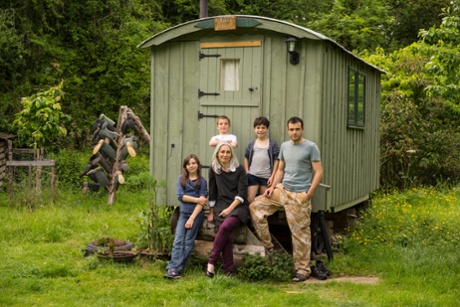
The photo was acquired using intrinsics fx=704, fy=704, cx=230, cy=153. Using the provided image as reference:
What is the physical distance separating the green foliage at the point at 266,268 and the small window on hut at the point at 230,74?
2.33 metres

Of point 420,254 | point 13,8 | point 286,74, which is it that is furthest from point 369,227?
point 13,8

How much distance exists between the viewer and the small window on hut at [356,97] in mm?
10594

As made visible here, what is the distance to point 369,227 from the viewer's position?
11.5m

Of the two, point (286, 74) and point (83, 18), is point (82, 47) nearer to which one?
point (83, 18)

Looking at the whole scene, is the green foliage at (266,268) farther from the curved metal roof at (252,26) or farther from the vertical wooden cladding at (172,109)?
the curved metal roof at (252,26)

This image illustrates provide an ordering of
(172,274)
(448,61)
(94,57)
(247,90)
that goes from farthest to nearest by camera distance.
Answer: (94,57), (448,61), (247,90), (172,274)

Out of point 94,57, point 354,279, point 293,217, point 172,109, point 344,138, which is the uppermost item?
point 94,57

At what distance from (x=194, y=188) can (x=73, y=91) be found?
500 inches

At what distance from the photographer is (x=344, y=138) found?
33.9ft

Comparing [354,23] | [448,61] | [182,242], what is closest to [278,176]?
[182,242]

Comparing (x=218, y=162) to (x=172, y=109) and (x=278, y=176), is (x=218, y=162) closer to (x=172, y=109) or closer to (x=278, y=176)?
(x=278, y=176)

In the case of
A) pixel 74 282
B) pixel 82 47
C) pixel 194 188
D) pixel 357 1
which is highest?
pixel 357 1

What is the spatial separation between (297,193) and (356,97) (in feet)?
9.75

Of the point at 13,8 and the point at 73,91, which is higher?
the point at 13,8
